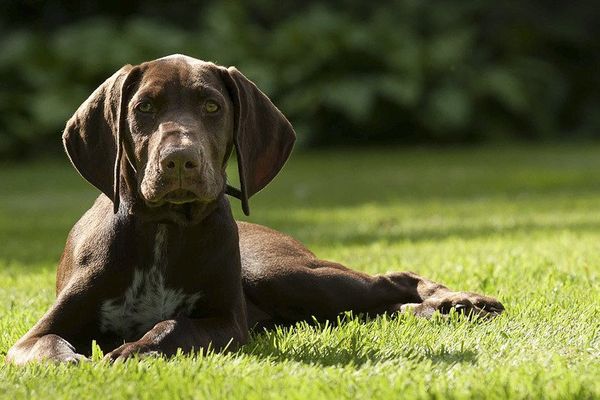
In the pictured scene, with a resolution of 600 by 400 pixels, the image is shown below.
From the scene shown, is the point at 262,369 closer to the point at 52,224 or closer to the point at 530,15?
the point at 52,224

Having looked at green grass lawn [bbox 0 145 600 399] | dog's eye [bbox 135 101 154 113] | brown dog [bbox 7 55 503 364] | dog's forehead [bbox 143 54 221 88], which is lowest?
green grass lawn [bbox 0 145 600 399]

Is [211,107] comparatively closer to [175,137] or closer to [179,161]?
[175,137]

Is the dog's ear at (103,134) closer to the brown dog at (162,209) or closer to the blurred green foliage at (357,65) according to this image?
the brown dog at (162,209)

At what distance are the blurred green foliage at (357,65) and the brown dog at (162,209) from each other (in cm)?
1367

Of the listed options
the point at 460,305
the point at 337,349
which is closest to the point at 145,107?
the point at 337,349

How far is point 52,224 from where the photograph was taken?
10.6 metres

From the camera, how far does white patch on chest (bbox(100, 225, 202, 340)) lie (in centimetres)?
478

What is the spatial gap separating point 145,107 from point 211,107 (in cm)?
27

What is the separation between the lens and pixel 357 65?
66.9 ft

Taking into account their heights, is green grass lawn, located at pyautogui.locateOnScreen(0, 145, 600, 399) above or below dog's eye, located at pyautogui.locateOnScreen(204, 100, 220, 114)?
below

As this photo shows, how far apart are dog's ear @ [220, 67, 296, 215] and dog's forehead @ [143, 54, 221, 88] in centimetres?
10

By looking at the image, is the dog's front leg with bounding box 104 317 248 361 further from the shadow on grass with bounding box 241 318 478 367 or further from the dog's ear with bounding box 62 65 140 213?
the dog's ear with bounding box 62 65 140 213

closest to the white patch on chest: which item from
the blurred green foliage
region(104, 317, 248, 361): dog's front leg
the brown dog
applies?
the brown dog

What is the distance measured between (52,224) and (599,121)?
13.3 metres
